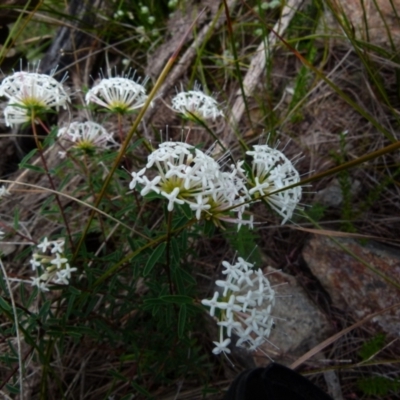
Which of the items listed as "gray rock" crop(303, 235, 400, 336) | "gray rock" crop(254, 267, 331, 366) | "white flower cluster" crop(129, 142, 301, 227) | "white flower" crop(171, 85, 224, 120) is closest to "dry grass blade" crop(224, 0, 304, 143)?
"white flower" crop(171, 85, 224, 120)

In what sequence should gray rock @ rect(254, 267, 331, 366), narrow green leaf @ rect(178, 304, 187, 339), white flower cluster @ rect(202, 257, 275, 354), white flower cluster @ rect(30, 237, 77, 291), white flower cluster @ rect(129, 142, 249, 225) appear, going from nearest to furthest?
white flower cluster @ rect(129, 142, 249, 225) → white flower cluster @ rect(202, 257, 275, 354) → narrow green leaf @ rect(178, 304, 187, 339) → white flower cluster @ rect(30, 237, 77, 291) → gray rock @ rect(254, 267, 331, 366)

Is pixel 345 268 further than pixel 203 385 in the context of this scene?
Yes

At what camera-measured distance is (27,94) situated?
180 cm

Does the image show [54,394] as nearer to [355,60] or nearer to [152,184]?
[152,184]

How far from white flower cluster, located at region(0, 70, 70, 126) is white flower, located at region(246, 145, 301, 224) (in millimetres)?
803

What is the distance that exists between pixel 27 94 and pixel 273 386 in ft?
4.29

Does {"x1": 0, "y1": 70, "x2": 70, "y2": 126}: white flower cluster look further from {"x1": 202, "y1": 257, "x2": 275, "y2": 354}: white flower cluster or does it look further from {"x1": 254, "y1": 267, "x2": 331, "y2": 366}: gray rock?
{"x1": 254, "y1": 267, "x2": 331, "y2": 366}: gray rock

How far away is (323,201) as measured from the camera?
8.00ft

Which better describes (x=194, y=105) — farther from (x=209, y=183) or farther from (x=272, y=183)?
(x=209, y=183)

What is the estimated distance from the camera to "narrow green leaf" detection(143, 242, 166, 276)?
4.83 feet

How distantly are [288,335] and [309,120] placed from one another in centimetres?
127

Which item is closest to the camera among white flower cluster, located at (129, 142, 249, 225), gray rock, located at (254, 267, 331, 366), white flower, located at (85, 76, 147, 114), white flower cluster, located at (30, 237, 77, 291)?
white flower cluster, located at (129, 142, 249, 225)

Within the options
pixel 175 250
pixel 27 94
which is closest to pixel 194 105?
pixel 27 94

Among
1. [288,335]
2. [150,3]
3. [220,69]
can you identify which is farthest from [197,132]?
[288,335]
